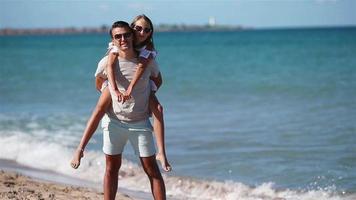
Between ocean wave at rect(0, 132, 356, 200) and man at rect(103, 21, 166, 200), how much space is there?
209 centimetres

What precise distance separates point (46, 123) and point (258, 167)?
5.92 m

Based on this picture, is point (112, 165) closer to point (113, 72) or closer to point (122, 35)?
point (113, 72)

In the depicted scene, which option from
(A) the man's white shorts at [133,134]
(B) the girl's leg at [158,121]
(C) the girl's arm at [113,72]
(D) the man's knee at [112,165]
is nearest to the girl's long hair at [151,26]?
(C) the girl's arm at [113,72]

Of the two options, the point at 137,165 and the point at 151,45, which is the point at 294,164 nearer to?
the point at 137,165

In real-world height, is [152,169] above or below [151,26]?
below

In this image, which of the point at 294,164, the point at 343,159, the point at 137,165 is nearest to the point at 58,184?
the point at 137,165

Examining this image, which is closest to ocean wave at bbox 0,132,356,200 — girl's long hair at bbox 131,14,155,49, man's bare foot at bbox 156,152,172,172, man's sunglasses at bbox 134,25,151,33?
man's bare foot at bbox 156,152,172,172

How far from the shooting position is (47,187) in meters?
7.19

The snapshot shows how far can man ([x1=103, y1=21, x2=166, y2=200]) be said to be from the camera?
5160mm

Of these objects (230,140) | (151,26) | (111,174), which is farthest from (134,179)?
(151,26)

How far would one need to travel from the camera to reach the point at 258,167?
896 cm

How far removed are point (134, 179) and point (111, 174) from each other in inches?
112

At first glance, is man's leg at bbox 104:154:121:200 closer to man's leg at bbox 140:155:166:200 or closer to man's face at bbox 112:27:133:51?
man's leg at bbox 140:155:166:200

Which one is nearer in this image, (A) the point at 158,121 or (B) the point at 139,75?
(B) the point at 139,75
